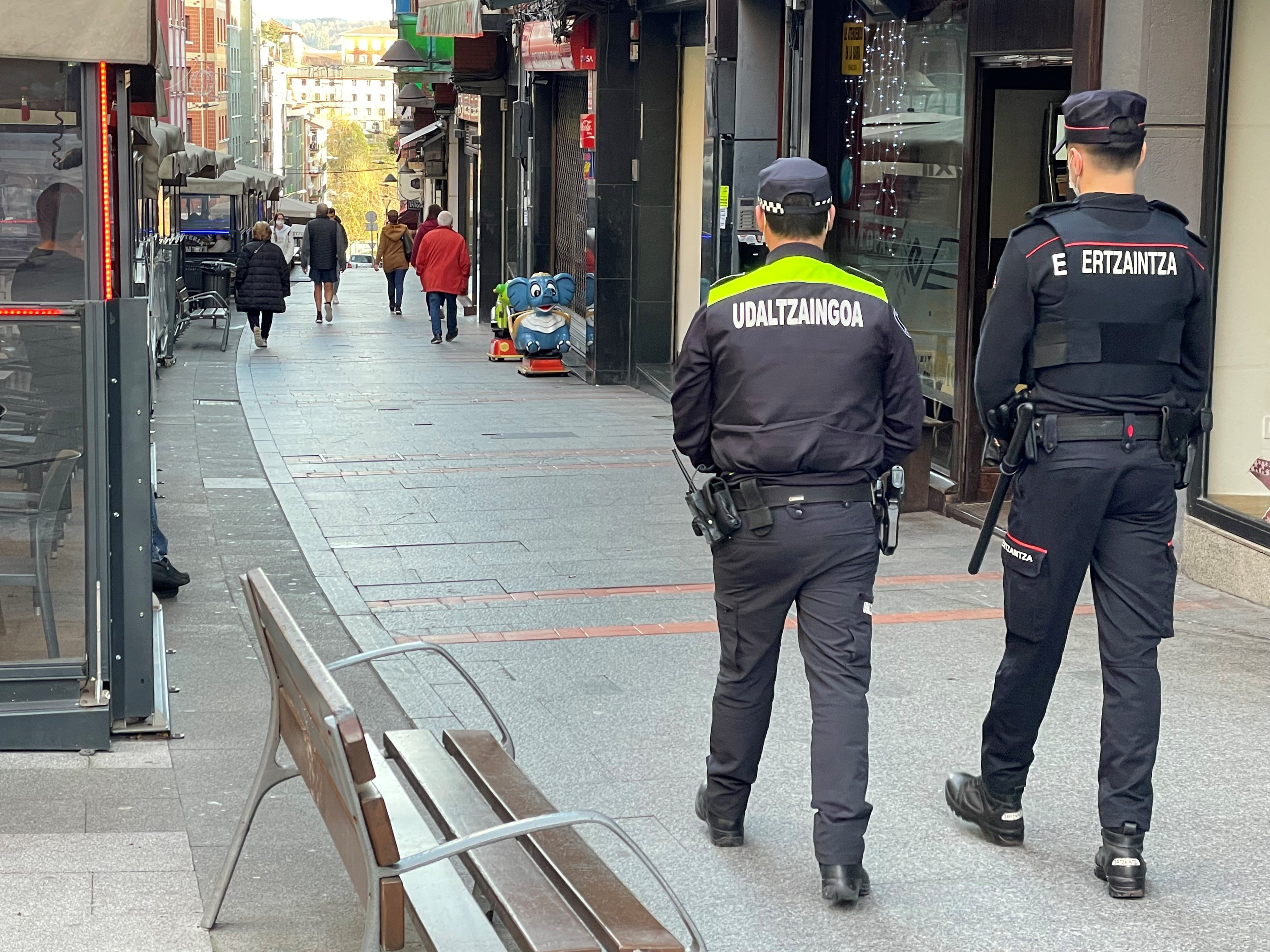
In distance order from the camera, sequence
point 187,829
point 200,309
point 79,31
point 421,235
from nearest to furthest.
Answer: point 187,829, point 79,31, point 200,309, point 421,235

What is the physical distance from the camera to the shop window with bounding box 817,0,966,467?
10117mm

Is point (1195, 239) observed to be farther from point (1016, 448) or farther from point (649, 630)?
point (649, 630)

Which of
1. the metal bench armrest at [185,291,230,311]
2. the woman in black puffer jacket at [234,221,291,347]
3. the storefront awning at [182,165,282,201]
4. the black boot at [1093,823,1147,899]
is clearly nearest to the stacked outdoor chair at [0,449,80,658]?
the black boot at [1093,823,1147,899]

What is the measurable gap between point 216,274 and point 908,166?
16027 mm

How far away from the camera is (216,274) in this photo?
24.8m

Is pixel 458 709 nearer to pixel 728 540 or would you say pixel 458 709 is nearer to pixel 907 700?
pixel 907 700

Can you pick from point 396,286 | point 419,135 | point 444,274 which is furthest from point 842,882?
point 419,135

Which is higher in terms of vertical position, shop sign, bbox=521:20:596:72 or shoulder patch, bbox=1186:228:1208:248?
shop sign, bbox=521:20:596:72

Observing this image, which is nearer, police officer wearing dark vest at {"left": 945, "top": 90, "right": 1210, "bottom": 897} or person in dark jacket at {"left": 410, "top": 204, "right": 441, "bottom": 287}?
police officer wearing dark vest at {"left": 945, "top": 90, "right": 1210, "bottom": 897}

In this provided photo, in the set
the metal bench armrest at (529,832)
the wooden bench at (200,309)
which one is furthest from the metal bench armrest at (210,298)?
the metal bench armrest at (529,832)

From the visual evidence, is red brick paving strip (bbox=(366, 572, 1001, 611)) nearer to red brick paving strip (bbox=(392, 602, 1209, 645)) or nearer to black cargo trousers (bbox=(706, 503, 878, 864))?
red brick paving strip (bbox=(392, 602, 1209, 645))

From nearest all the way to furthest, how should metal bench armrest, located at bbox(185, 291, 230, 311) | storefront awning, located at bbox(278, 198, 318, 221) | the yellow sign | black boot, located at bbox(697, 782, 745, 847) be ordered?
black boot, located at bbox(697, 782, 745, 847) → the yellow sign → metal bench armrest, located at bbox(185, 291, 230, 311) → storefront awning, located at bbox(278, 198, 318, 221)

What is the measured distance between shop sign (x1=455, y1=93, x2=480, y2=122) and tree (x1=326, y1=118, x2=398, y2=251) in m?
127

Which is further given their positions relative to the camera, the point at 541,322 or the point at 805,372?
the point at 541,322
